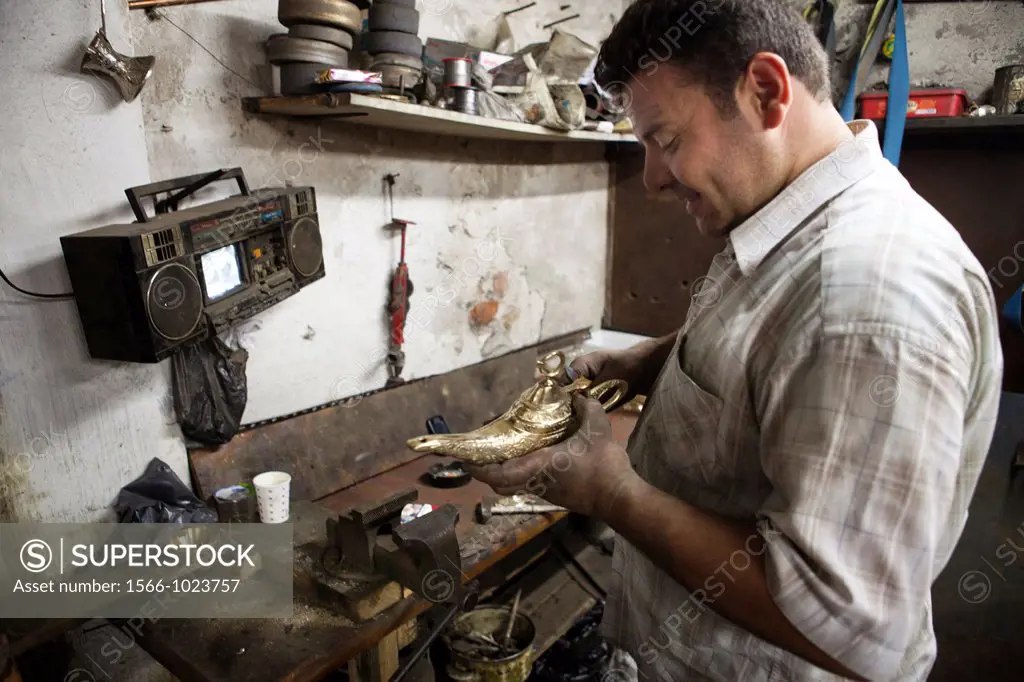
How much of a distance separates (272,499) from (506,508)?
26.6 inches

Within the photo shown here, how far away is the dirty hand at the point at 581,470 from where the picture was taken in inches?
36.1

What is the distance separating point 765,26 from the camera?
0.87 meters

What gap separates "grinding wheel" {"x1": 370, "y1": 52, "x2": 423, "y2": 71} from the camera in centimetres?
174

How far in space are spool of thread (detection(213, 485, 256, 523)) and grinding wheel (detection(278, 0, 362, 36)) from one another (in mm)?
1292

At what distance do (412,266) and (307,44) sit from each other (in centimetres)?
88

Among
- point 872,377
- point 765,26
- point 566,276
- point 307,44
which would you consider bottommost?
point 566,276

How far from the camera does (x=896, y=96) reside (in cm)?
227

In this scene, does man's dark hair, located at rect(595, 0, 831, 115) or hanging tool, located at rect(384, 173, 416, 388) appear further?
hanging tool, located at rect(384, 173, 416, 388)

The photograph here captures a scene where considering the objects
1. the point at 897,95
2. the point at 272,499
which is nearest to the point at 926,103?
the point at 897,95

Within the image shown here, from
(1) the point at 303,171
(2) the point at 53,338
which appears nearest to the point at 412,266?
(1) the point at 303,171

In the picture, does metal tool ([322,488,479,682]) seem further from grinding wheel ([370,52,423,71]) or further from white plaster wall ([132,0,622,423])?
grinding wheel ([370,52,423,71])

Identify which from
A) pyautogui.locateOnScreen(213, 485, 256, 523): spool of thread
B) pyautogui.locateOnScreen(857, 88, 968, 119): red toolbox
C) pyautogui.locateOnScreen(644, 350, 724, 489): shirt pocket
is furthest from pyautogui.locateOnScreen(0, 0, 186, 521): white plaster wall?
pyautogui.locateOnScreen(857, 88, 968, 119): red toolbox

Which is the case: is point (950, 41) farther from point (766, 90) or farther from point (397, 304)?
point (397, 304)

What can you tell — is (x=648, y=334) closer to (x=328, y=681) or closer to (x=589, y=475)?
(x=328, y=681)
